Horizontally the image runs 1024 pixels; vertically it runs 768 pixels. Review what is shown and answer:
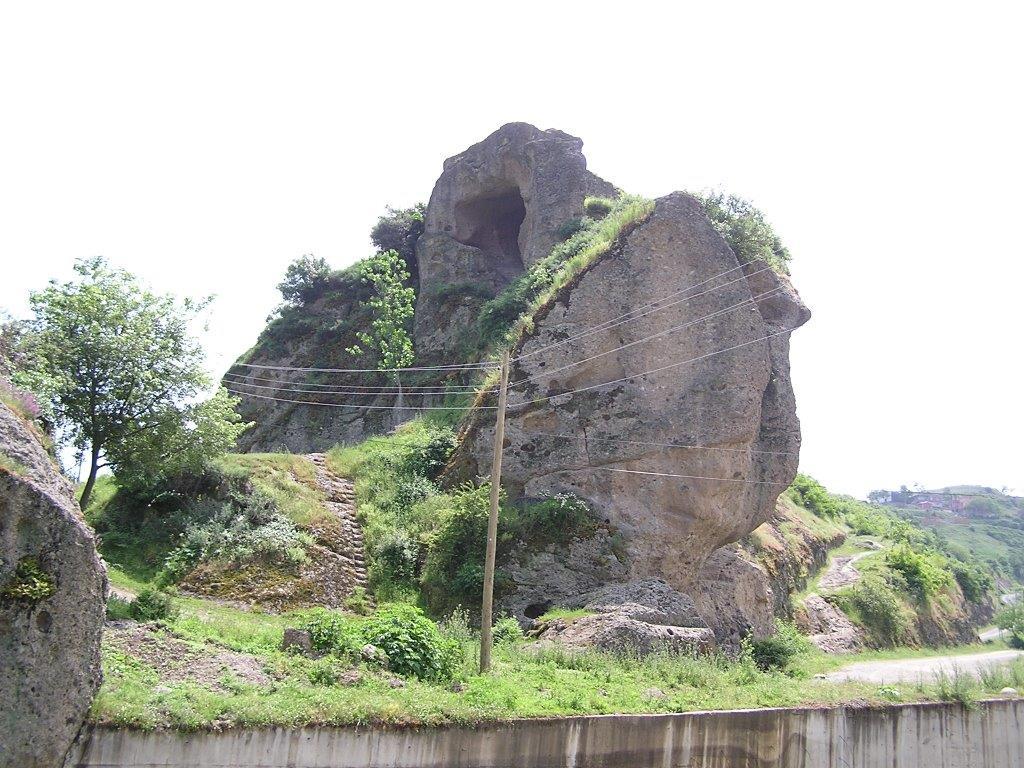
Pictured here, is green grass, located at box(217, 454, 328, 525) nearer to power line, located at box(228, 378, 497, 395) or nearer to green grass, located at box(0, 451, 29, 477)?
power line, located at box(228, 378, 497, 395)

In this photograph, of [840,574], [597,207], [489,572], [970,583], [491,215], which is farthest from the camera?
[970,583]

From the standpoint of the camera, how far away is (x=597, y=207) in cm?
3600

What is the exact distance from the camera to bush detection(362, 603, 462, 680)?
42.3 ft

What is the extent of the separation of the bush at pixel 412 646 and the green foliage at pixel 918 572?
30952 millimetres

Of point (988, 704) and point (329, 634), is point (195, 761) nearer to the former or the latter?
point (329, 634)

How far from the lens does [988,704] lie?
16.8 meters

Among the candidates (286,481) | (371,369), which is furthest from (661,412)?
(371,369)

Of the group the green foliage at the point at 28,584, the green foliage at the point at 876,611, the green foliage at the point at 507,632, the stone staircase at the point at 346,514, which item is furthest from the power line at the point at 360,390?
the green foliage at the point at 28,584

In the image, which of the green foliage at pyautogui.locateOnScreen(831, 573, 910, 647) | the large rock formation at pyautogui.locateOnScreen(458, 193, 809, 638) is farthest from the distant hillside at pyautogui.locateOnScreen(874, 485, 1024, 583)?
the large rock formation at pyautogui.locateOnScreen(458, 193, 809, 638)

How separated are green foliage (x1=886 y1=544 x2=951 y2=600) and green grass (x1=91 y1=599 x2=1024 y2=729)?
2033 cm

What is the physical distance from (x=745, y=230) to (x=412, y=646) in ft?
61.5

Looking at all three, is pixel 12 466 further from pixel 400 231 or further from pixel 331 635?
pixel 400 231

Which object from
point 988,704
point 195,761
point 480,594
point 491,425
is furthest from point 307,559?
point 988,704

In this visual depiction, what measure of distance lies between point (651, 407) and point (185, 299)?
12365 millimetres
